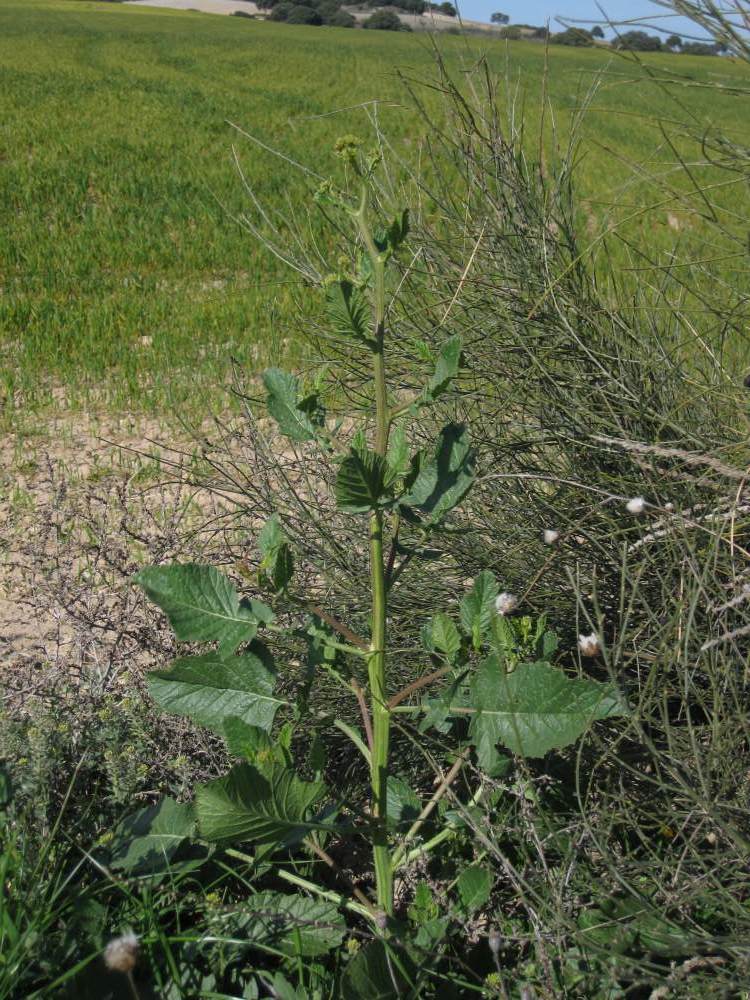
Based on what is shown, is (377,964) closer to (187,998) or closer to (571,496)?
(187,998)

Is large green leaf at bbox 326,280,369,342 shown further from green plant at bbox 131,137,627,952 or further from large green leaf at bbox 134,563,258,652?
large green leaf at bbox 134,563,258,652

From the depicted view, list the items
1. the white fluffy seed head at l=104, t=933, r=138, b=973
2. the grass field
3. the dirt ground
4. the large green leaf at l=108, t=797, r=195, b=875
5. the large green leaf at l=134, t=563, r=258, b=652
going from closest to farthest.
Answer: the white fluffy seed head at l=104, t=933, r=138, b=973 < the large green leaf at l=134, t=563, r=258, b=652 < the large green leaf at l=108, t=797, r=195, b=875 < the dirt ground < the grass field

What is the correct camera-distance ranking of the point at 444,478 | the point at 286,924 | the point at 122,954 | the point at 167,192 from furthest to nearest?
1. the point at 167,192
2. the point at 286,924
3. the point at 444,478
4. the point at 122,954

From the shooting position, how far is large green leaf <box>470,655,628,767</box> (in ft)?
3.83

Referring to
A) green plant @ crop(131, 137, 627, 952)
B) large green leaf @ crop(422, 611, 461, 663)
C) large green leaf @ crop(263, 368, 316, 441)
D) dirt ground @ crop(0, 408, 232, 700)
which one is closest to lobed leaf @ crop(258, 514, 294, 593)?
green plant @ crop(131, 137, 627, 952)

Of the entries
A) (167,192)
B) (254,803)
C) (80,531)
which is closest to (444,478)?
(254,803)

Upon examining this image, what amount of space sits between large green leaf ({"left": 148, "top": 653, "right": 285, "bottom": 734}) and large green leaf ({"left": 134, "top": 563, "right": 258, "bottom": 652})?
0.06m

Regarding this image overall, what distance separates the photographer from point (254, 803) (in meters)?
1.07

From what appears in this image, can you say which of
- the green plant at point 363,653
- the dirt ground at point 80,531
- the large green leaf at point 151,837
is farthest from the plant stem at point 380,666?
the dirt ground at point 80,531

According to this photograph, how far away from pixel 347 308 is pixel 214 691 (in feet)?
1.82

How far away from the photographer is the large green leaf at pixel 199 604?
123 centimetres

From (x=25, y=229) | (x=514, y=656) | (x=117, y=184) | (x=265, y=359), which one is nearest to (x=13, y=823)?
(x=514, y=656)

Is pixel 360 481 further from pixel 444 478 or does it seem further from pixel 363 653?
pixel 363 653

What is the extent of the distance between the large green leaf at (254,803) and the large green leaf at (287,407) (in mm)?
432
